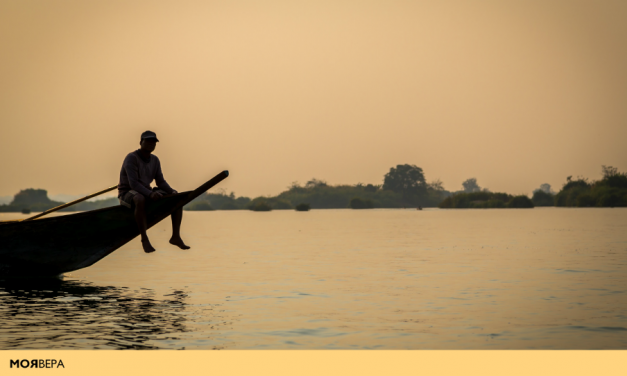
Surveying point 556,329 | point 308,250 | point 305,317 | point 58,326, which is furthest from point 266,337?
point 308,250

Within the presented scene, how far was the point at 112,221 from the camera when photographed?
13.0 meters

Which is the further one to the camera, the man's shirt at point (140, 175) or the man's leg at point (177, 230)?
the man's leg at point (177, 230)

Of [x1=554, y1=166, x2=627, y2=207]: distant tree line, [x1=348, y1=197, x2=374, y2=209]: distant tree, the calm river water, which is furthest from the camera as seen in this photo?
[x1=348, y1=197, x2=374, y2=209]: distant tree

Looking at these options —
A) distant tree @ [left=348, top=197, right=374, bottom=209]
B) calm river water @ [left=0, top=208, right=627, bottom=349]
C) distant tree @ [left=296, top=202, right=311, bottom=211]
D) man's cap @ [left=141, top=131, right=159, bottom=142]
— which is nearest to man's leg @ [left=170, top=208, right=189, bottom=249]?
calm river water @ [left=0, top=208, right=627, bottom=349]

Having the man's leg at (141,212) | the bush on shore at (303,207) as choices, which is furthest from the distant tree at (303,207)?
the man's leg at (141,212)

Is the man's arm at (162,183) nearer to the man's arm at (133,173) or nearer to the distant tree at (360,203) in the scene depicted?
the man's arm at (133,173)

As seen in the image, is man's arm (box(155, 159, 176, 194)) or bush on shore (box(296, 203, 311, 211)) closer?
man's arm (box(155, 159, 176, 194))

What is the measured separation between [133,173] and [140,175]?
0.18m

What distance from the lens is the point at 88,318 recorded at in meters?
9.78

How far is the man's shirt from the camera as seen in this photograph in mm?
11211

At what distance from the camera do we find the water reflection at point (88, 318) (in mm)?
8320

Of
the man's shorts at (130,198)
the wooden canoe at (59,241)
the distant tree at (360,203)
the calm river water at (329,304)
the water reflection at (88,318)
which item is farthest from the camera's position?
the distant tree at (360,203)

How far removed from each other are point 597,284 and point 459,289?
9.65ft

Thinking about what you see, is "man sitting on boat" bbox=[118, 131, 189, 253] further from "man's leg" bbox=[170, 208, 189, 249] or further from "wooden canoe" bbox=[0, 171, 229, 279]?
"wooden canoe" bbox=[0, 171, 229, 279]
